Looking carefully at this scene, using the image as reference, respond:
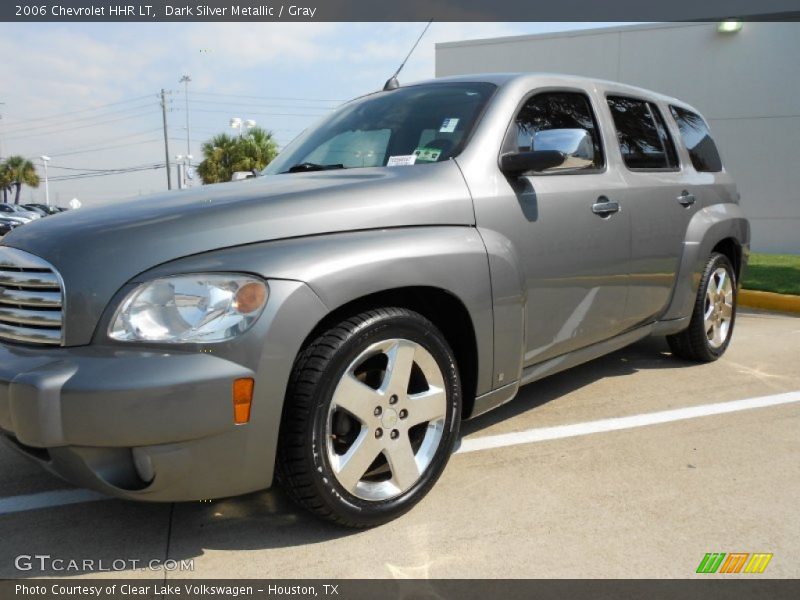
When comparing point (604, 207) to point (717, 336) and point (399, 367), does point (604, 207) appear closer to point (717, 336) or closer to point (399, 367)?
Result: point (399, 367)

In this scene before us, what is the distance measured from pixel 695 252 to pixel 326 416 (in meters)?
2.90

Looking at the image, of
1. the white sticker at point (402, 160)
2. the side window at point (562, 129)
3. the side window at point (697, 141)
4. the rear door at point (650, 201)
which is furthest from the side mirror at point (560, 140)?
the side window at point (697, 141)

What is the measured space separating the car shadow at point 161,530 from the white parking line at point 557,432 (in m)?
0.08

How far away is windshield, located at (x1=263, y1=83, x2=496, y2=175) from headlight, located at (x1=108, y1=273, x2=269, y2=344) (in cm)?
112

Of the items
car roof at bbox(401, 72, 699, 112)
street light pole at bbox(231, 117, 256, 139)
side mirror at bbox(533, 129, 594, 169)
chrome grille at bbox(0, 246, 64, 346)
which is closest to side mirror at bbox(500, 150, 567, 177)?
side mirror at bbox(533, 129, 594, 169)

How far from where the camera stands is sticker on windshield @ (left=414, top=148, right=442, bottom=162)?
9.04ft

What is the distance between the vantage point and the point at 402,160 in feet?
9.20

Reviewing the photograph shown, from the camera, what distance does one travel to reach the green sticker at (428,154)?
2.75 m

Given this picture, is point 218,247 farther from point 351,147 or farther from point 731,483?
point 731,483

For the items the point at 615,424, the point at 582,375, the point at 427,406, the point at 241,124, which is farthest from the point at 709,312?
the point at 241,124

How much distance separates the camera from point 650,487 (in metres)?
2.66

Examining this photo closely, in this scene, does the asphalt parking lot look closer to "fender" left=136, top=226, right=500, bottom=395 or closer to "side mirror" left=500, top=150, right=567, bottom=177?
"fender" left=136, top=226, right=500, bottom=395

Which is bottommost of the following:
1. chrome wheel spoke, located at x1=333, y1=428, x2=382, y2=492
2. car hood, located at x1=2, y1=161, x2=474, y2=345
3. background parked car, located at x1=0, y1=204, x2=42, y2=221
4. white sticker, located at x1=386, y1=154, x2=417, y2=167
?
background parked car, located at x1=0, y1=204, x2=42, y2=221

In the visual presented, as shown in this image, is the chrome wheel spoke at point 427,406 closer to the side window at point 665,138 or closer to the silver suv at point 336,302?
the silver suv at point 336,302
